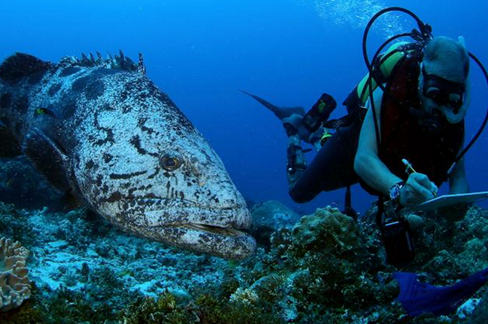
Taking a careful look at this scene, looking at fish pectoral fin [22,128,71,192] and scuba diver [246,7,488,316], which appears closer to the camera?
scuba diver [246,7,488,316]

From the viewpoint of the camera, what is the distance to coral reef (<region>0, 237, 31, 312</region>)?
2470 mm

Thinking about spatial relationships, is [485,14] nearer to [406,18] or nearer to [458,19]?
[458,19]

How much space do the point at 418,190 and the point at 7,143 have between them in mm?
5113

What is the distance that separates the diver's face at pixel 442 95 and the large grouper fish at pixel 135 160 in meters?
2.08

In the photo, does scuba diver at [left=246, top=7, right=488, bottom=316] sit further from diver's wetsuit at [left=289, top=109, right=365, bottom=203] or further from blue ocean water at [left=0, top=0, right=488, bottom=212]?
blue ocean water at [left=0, top=0, right=488, bottom=212]

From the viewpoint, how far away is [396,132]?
3.97 m

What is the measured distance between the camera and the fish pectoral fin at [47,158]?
3.89 metres

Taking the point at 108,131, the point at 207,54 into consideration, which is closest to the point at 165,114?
the point at 108,131

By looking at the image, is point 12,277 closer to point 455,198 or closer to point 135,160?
point 135,160

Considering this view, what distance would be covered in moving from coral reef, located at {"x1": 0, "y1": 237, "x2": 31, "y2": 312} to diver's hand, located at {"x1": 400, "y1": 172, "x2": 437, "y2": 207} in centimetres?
299

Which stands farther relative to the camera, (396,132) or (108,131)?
(396,132)

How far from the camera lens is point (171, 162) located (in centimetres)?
329

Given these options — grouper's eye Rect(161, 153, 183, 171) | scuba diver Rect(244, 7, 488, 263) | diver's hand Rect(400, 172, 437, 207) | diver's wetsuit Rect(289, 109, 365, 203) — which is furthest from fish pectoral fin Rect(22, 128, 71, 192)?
diver's wetsuit Rect(289, 109, 365, 203)

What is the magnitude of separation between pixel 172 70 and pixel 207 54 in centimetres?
1277
